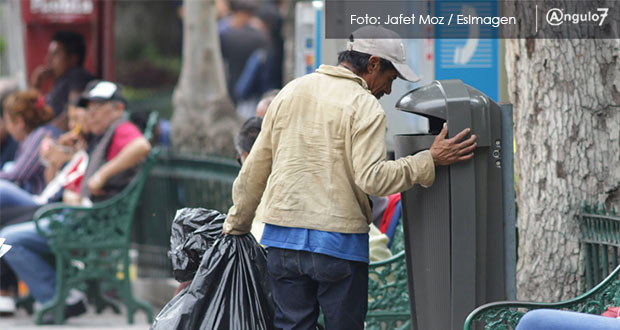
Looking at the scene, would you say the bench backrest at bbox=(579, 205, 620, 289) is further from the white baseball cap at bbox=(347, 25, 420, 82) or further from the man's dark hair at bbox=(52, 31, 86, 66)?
the man's dark hair at bbox=(52, 31, 86, 66)

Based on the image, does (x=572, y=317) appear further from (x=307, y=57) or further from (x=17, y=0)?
(x=17, y=0)

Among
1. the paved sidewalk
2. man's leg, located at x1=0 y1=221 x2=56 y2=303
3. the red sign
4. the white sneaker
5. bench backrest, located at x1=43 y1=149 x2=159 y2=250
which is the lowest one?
the paved sidewalk

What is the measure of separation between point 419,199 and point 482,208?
24 cm

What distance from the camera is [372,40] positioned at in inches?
155

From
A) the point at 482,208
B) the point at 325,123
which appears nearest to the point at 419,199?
the point at 482,208

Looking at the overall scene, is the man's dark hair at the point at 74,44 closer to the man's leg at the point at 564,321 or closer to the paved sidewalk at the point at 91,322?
the paved sidewalk at the point at 91,322

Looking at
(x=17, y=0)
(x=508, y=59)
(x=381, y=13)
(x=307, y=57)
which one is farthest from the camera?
(x=17, y=0)

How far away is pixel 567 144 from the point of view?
4652 millimetres

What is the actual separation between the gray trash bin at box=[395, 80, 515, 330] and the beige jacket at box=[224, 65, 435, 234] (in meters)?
0.14

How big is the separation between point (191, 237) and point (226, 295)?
34cm

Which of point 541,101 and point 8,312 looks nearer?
point 541,101

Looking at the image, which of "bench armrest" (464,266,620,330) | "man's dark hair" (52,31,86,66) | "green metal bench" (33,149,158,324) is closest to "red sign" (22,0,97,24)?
"man's dark hair" (52,31,86,66)

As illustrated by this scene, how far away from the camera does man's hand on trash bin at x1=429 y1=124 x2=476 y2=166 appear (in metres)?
3.79

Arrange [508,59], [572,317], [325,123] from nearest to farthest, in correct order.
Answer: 1. [572,317]
2. [325,123]
3. [508,59]
